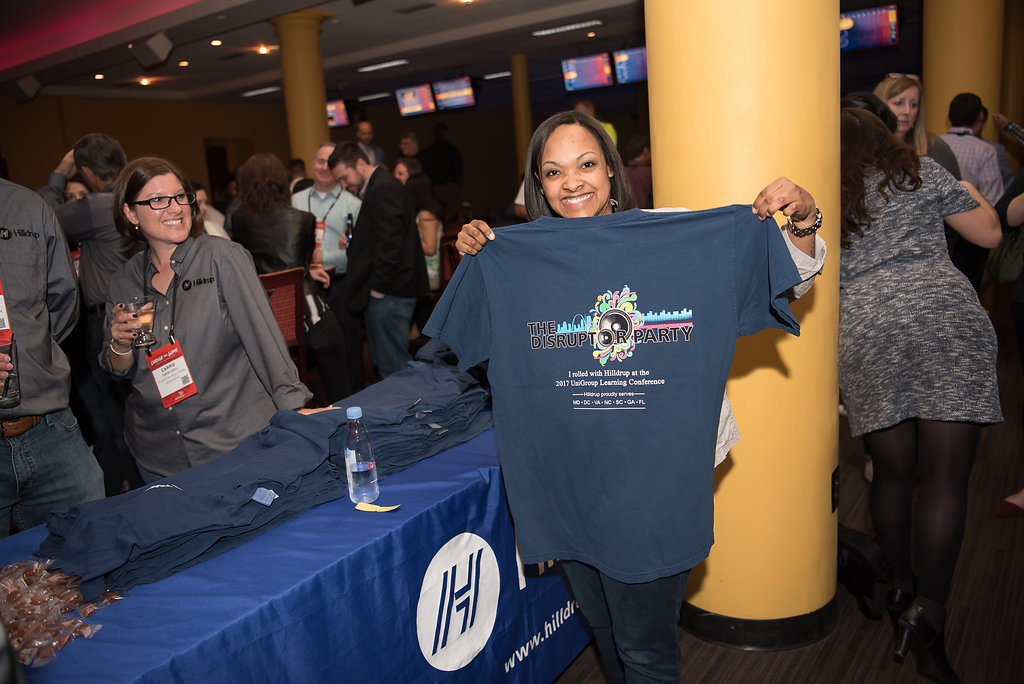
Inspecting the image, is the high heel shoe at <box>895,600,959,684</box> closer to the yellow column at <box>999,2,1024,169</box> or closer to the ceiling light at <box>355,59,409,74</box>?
the yellow column at <box>999,2,1024,169</box>

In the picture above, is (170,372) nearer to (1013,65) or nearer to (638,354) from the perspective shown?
(638,354)

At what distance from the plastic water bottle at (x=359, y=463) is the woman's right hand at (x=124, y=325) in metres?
0.59

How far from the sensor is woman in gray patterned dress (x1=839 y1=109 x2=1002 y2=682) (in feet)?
6.73

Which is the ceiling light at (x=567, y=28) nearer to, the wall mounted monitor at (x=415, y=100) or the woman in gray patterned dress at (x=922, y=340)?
the wall mounted monitor at (x=415, y=100)

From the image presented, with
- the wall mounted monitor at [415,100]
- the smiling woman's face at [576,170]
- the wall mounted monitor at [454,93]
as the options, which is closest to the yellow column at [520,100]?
the wall mounted monitor at [454,93]

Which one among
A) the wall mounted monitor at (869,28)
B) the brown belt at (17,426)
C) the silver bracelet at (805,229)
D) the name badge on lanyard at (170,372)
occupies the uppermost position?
the wall mounted monitor at (869,28)

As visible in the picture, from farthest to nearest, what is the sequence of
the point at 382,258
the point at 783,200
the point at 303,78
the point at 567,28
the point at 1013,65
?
the point at 567,28 < the point at 1013,65 < the point at 303,78 < the point at 382,258 < the point at 783,200

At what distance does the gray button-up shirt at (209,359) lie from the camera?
198 centimetres

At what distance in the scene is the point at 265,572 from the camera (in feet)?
4.80

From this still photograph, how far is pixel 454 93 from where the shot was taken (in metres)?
11.6

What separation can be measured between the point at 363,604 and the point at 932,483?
5.33 feet

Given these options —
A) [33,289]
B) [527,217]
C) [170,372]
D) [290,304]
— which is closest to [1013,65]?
[290,304]

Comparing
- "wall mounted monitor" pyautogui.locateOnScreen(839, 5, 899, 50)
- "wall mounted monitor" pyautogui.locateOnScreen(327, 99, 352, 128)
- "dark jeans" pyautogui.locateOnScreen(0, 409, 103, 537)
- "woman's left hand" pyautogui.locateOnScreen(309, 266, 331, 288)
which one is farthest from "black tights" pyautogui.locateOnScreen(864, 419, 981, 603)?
"wall mounted monitor" pyautogui.locateOnScreen(327, 99, 352, 128)

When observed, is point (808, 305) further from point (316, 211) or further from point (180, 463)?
point (316, 211)
